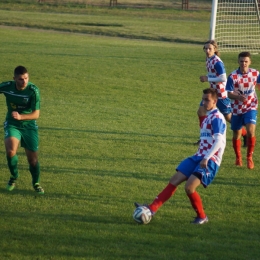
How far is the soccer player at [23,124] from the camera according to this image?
A: 10000mm

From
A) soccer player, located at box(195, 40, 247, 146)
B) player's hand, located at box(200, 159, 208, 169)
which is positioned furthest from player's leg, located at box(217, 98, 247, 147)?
player's hand, located at box(200, 159, 208, 169)

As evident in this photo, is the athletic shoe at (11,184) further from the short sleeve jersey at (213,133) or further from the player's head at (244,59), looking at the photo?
the player's head at (244,59)

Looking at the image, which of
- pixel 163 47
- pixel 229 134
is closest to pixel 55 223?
pixel 229 134

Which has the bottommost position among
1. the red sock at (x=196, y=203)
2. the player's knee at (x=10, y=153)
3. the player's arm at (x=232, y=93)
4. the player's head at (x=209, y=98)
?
the red sock at (x=196, y=203)

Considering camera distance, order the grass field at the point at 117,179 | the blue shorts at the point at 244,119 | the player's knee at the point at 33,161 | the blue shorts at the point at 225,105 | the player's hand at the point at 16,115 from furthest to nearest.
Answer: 1. the blue shorts at the point at 225,105
2. the blue shorts at the point at 244,119
3. the player's knee at the point at 33,161
4. the player's hand at the point at 16,115
5. the grass field at the point at 117,179

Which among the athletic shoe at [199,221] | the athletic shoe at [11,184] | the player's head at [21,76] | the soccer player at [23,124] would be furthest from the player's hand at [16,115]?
the athletic shoe at [199,221]

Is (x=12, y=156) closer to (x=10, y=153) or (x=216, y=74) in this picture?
(x=10, y=153)

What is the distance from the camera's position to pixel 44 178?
36.1 ft

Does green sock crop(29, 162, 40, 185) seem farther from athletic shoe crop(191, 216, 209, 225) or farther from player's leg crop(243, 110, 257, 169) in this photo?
player's leg crop(243, 110, 257, 169)

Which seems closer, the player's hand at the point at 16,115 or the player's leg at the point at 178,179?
the player's leg at the point at 178,179

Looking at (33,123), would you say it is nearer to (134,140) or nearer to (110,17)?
(134,140)

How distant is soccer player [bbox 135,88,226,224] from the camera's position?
8617 millimetres

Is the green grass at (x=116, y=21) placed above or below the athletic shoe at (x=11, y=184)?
above

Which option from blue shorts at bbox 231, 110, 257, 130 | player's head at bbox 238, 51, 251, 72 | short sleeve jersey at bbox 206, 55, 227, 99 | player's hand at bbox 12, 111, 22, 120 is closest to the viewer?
player's hand at bbox 12, 111, 22, 120
